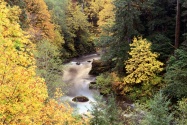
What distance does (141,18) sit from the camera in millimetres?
31234

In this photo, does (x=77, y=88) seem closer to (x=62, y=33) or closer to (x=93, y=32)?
(x=62, y=33)

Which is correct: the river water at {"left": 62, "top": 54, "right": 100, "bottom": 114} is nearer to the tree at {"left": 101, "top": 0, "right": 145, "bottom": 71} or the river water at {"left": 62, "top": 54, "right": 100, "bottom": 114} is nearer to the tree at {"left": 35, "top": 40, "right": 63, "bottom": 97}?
the tree at {"left": 35, "top": 40, "right": 63, "bottom": 97}

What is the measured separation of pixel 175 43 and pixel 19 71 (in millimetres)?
21690

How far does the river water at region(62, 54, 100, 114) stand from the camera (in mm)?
28050

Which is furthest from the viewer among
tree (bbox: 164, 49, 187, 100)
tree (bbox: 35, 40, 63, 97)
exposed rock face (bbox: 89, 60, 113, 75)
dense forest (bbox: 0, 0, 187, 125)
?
exposed rock face (bbox: 89, 60, 113, 75)

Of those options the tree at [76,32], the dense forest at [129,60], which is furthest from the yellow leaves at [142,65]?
the tree at [76,32]

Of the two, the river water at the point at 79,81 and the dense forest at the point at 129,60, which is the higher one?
the dense forest at the point at 129,60

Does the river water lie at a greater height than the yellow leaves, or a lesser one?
Answer: lesser

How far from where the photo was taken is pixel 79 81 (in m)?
35.4

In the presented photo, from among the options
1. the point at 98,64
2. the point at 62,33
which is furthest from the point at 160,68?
the point at 62,33

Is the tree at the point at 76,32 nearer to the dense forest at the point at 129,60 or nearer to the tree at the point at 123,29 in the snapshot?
the dense forest at the point at 129,60

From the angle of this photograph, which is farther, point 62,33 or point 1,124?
point 62,33

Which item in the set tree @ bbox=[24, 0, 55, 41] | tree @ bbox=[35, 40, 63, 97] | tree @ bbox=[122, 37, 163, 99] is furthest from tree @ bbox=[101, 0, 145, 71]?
tree @ bbox=[24, 0, 55, 41]

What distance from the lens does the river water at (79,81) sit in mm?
28050
